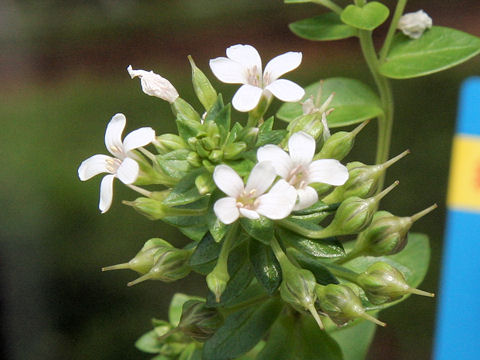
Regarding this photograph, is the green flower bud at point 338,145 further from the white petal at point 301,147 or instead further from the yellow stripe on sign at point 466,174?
the yellow stripe on sign at point 466,174

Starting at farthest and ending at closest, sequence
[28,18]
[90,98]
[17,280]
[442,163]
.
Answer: [28,18] < [90,98] < [17,280] < [442,163]

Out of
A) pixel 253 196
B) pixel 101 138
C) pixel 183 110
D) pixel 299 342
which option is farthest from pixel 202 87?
pixel 101 138

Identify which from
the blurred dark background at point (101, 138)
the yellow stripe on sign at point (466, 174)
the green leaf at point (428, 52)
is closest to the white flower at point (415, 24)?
the green leaf at point (428, 52)

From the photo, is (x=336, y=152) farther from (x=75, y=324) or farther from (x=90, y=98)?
(x=90, y=98)

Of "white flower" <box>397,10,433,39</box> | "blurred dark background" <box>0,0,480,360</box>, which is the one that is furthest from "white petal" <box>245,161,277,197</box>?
"blurred dark background" <box>0,0,480,360</box>

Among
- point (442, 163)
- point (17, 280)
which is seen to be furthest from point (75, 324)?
point (442, 163)

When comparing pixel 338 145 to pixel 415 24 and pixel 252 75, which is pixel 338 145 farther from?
pixel 415 24
